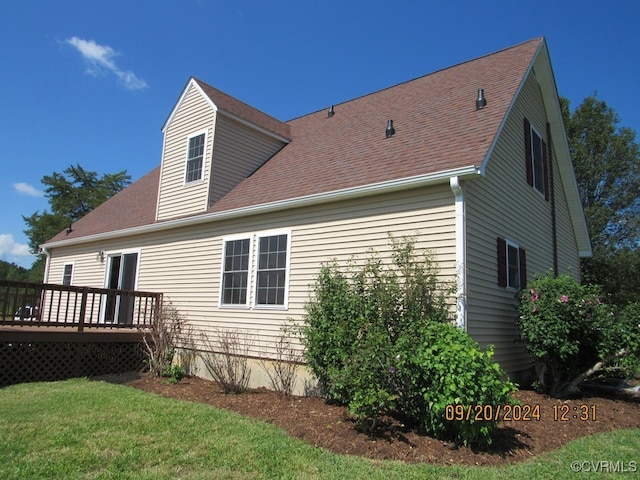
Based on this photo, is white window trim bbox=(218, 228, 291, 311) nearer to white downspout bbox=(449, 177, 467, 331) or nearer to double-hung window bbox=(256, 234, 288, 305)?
double-hung window bbox=(256, 234, 288, 305)

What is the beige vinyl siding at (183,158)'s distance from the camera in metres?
11.2

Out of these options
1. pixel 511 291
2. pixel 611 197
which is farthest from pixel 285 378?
pixel 611 197

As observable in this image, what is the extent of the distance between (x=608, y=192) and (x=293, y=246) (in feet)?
78.9

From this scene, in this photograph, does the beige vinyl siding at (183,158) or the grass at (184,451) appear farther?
the beige vinyl siding at (183,158)

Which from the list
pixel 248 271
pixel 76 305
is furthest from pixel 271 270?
pixel 76 305

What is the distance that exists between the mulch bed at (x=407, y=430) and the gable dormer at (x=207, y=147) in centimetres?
495

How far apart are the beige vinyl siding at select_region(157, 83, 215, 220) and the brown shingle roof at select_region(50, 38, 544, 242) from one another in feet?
1.53

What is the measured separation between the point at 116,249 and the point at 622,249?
2461 centimetres

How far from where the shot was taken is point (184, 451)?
4.51 meters

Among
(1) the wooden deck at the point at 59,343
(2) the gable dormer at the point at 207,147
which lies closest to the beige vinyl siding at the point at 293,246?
(2) the gable dormer at the point at 207,147

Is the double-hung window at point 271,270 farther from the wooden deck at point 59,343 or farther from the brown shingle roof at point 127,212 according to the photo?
the brown shingle roof at point 127,212

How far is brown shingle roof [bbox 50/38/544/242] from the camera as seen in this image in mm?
7504

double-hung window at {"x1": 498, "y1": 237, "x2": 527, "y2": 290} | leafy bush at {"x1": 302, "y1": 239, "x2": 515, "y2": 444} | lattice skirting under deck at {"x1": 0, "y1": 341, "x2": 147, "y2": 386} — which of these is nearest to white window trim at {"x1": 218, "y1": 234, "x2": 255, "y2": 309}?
leafy bush at {"x1": 302, "y1": 239, "x2": 515, "y2": 444}

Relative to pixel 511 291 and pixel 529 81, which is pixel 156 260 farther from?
pixel 529 81
